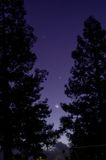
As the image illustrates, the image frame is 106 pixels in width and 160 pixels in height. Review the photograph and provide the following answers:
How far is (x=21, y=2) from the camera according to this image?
2573 centimetres

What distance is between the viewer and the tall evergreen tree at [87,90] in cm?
2825

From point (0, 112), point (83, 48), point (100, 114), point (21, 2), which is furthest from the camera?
point (83, 48)

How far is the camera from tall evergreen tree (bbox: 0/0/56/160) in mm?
22250

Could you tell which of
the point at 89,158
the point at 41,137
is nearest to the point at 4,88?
the point at 41,137

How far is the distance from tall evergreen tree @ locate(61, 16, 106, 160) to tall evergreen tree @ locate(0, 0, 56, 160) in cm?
407

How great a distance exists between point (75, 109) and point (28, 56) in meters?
7.60

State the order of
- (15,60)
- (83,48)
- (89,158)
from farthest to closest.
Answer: (83,48) → (15,60) → (89,158)

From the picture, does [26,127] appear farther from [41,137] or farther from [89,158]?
[89,158]

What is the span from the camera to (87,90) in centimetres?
2892

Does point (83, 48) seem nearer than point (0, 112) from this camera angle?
No

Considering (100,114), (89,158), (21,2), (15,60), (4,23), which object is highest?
(21,2)

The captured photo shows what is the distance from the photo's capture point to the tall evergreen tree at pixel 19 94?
73.0ft

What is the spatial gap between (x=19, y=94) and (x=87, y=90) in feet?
26.1

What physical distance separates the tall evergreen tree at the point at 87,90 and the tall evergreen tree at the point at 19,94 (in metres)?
4.07
